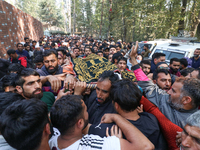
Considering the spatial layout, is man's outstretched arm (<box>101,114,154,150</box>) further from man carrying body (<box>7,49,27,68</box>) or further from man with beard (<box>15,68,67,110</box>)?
man carrying body (<box>7,49,27,68</box>)

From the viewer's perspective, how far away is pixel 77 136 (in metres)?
1.22

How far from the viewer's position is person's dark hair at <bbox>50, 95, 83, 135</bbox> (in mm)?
1170

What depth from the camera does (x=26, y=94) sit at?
6.26 ft

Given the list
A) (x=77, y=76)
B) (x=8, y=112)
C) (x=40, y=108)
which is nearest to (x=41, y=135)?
(x=40, y=108)

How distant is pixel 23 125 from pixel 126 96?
1.03 meters

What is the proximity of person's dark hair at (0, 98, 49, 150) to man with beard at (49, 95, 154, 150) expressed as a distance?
6.4 inches

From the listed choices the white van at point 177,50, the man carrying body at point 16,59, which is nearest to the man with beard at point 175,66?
the white van at point 177,50

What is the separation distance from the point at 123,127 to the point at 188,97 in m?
0.92

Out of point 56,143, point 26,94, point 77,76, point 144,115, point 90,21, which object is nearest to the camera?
point 56,143

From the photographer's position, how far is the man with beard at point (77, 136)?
113 centimetres

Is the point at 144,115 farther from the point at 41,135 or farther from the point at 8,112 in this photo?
the point at 8,112

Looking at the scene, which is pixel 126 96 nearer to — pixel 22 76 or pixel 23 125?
pixel 23 125

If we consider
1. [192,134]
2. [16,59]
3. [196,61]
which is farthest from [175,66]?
[16,59]

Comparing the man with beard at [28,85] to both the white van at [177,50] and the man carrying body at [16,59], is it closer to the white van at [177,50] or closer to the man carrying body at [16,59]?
the man carrying body at [16,59]
